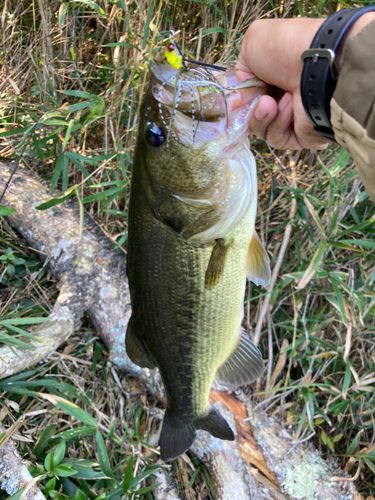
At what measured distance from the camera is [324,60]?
118 cm

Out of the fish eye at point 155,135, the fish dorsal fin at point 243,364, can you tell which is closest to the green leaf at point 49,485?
the fish dorsal fin at point 243,364

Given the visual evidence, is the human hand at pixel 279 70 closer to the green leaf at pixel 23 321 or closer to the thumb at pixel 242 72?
the thumb at pixel 242 72

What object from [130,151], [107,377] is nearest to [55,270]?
[107,377]

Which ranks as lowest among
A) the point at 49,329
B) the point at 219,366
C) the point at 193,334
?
the point at 49,329

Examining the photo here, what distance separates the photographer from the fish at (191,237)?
1.36 meters

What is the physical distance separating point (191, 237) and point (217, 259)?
14 cm

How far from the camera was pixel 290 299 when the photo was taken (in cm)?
279

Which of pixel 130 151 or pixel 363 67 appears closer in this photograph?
pixel 363 67

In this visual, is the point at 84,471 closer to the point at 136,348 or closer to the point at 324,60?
the point at 136,348

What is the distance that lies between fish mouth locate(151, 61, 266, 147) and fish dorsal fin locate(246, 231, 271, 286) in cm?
50

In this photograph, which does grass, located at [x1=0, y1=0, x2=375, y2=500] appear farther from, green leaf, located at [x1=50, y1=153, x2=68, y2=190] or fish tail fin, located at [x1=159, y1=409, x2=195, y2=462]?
fish tail fin, located at [x1=159, y1=409, x2=195, y2=462]

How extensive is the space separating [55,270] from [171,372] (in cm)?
133

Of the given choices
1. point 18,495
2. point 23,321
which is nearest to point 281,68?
point 23,321

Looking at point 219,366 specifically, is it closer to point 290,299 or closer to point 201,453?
point 201,453
